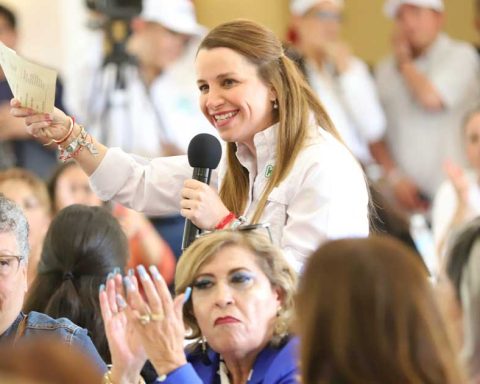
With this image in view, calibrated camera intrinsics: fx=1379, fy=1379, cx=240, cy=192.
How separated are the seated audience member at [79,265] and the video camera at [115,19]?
2.87m

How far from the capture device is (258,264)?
3.01 metres

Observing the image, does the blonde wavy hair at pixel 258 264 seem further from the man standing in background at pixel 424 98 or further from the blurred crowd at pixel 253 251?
the man standing in background at pixel 424 98

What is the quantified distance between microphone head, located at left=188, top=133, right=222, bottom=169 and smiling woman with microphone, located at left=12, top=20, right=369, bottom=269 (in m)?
0.07

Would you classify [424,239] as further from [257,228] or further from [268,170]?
[257,228]

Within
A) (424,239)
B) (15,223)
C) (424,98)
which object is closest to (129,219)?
(424,239)

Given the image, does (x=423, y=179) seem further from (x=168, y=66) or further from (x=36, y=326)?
(x=36, y=326)

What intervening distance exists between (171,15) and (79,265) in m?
3.26

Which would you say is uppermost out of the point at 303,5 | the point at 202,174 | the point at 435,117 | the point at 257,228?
Answer: the point at 303,5

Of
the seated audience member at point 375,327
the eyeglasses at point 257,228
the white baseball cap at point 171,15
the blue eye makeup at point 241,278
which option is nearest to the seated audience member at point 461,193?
the white baseball cap at point 171,15

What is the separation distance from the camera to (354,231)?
338 centimetres

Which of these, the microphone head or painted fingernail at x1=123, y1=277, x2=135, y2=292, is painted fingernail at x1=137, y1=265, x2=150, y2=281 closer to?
painted fingernail at x1=123, y1=277, x2=135, y2=292

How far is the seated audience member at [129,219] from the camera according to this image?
557 cm

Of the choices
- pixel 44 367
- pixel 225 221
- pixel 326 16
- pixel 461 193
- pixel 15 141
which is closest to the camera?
pixel 44 367

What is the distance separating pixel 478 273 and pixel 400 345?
0.40 metres
